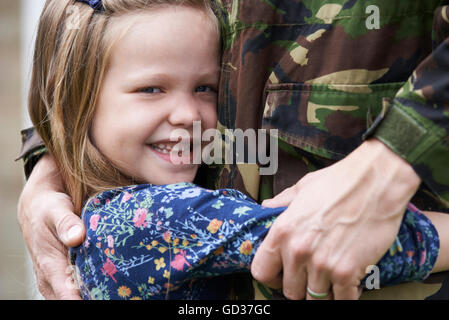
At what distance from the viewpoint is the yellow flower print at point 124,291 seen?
49.8 inches

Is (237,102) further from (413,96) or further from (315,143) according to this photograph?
(413,96)

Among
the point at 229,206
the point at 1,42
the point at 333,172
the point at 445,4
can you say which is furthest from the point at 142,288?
the point at 1,42

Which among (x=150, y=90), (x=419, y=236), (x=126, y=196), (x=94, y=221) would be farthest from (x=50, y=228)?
(x=419, y=236)

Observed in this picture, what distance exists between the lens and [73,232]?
4.67 feet

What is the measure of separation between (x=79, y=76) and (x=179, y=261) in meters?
0.71

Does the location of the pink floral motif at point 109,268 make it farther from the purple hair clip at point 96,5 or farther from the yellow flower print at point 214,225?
the purple hair clip at point 96,5

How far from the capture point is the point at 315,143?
3.97 ft

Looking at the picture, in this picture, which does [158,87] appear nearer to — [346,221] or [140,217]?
[140,217]

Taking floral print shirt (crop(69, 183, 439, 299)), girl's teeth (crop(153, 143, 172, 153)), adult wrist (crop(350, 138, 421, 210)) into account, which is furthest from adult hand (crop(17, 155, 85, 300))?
adult wrist (crop(350, 138, 421, 210))

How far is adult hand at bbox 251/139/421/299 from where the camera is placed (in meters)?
0.98

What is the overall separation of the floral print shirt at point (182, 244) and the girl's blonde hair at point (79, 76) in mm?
198

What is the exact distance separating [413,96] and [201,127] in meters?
0.66

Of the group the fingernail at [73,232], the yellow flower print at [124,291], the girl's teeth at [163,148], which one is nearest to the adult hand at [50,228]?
the fingernail at [73,232]

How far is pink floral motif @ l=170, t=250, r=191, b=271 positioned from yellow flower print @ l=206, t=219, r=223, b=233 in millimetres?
94
